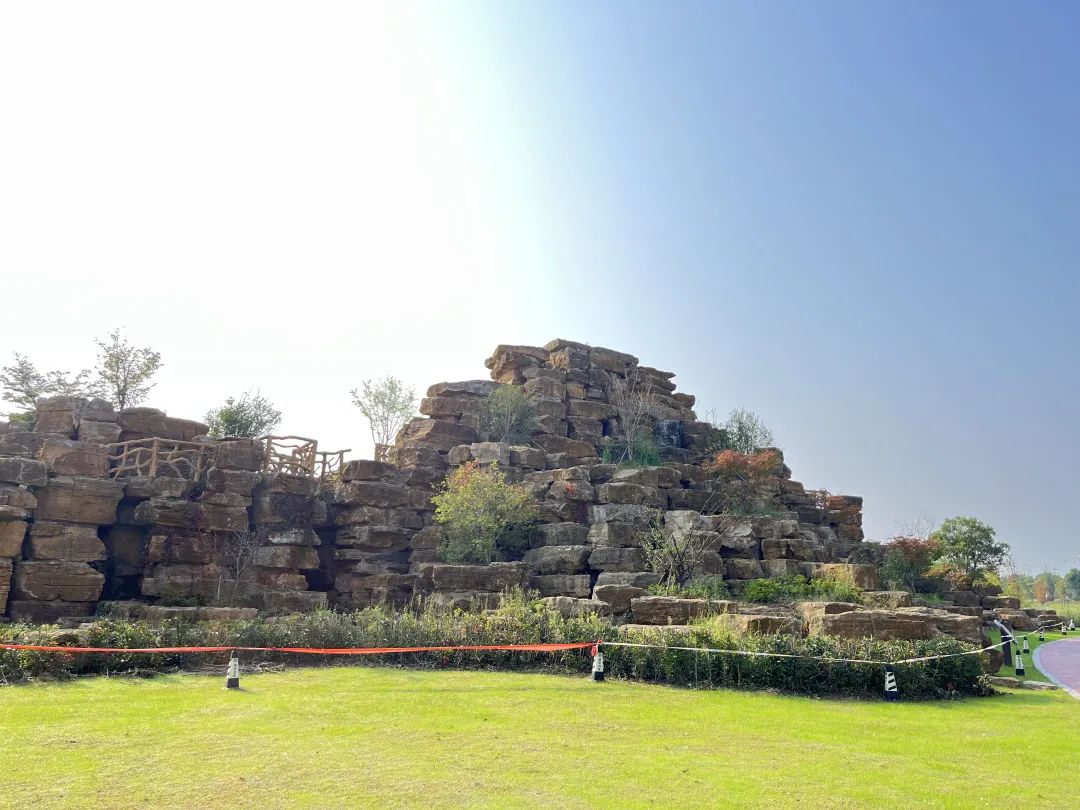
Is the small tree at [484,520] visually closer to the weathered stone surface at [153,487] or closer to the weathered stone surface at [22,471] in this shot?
the weathered stone surface at [153,487]

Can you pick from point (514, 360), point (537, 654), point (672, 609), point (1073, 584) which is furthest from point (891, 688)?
point (1073, 584)

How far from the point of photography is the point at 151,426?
22.7 m

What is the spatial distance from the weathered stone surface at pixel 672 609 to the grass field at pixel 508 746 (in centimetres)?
388

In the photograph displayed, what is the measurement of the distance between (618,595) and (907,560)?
1258cm

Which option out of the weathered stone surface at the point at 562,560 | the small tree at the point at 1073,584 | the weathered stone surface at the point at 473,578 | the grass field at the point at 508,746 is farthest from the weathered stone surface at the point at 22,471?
the small tree at the point at 1073,584

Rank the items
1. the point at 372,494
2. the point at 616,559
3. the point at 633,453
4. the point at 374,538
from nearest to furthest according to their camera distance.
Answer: the point at 616,559 < the point at 374,538 < the point at 372,494 < the point at 633,453

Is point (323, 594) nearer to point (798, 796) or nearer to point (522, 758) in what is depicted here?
point (522, 758)

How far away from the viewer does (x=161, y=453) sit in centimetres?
2172

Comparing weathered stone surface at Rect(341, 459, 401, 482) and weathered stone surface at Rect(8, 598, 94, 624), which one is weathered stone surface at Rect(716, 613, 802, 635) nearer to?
weathered stone surface at Rect(341, 459, 401, 482)

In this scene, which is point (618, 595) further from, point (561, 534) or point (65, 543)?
point (65, 543)

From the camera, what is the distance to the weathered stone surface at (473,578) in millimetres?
19219

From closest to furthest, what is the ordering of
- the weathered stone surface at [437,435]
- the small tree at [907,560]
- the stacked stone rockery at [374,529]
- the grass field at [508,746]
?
the grass field at [508,746] → the stacked stone rockery at [374,529] → the small tree at [907,560] → the weathered stone surface at [437,435]

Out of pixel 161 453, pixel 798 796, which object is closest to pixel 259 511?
pixel 161 453

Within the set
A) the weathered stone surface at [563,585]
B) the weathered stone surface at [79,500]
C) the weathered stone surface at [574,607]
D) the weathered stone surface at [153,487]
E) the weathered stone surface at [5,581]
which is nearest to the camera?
the weathered stone surface at [574,607]
